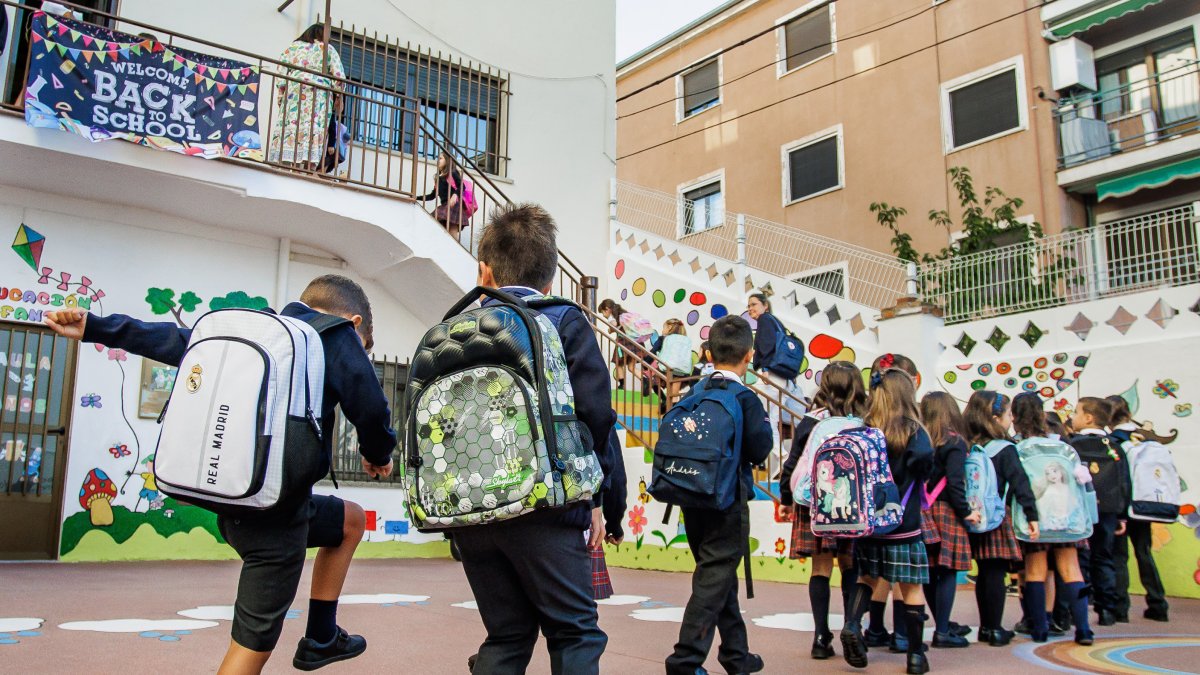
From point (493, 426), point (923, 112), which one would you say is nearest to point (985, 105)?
point (923, 112)

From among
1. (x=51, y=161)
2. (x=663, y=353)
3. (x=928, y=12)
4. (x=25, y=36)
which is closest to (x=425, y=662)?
(x=51, y=161)

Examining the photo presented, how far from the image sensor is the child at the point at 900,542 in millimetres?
4641

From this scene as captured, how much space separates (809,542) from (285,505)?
3113 millimetres

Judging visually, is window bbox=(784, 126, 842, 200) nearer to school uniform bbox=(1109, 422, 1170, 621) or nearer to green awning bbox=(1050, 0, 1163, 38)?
green awning bbox=(1050, 0, 1163, 38)

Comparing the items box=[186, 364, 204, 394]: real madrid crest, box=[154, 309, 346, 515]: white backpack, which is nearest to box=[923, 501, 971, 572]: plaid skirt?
box=[154, 309, 346, 515]: white backpack

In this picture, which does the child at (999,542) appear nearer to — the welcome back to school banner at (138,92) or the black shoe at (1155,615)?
the black shoe at (1155,615)

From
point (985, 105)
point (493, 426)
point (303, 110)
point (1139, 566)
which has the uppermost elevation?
point (985, 105)

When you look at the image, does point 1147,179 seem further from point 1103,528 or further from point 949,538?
point 949,538

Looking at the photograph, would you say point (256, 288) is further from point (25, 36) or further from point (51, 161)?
point (25, 36)

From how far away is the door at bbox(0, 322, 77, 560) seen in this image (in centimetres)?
855

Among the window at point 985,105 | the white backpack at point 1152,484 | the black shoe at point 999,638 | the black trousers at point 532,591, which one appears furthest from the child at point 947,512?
the window at point 985,105

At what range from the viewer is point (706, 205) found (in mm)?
22594

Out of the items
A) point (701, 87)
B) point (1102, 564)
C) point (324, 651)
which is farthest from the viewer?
point (701, 87)

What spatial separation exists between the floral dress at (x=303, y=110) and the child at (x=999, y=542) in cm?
704
